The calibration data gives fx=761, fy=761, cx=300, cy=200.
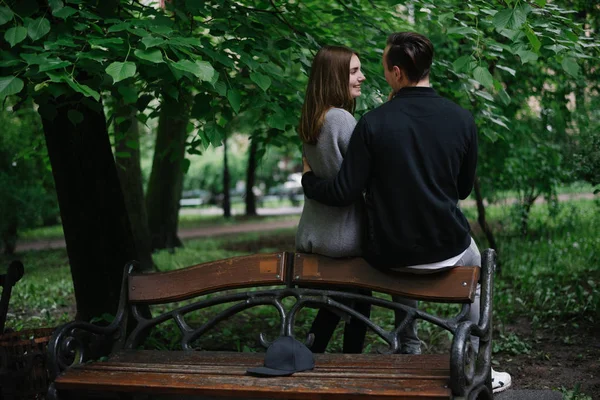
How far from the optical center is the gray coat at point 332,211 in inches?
142

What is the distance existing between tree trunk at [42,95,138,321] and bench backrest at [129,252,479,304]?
A: 1.52 meters

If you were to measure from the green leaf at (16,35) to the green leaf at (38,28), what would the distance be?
0.12ft

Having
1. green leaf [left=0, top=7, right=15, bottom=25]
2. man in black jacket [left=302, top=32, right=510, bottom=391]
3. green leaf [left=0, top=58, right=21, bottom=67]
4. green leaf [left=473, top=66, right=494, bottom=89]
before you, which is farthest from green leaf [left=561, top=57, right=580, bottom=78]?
green leaf [left=0, top=7, right=15, bottom=25]

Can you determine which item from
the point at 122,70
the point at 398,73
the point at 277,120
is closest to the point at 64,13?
the point at 122,70

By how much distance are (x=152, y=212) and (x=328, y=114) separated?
9354mm

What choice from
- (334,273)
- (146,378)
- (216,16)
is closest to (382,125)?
(334,273)

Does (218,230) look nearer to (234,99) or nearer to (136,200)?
(136,200)

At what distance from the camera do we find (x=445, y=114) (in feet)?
11.1

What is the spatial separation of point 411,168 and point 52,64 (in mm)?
1769

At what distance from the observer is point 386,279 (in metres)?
3.61

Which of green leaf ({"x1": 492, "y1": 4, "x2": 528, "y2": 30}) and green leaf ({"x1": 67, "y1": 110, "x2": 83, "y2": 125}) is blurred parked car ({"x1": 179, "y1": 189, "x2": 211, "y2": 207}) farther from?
green leaf ({"x1": 492, "y1": 4, "x2": 528, "y2": 30})

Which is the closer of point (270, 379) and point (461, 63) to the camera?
point (270, 379)

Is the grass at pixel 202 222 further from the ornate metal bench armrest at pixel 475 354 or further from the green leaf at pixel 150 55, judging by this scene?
the ornate metal bench armrest at pixel 475 354

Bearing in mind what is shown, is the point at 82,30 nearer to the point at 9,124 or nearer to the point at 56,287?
the point at 56,287
